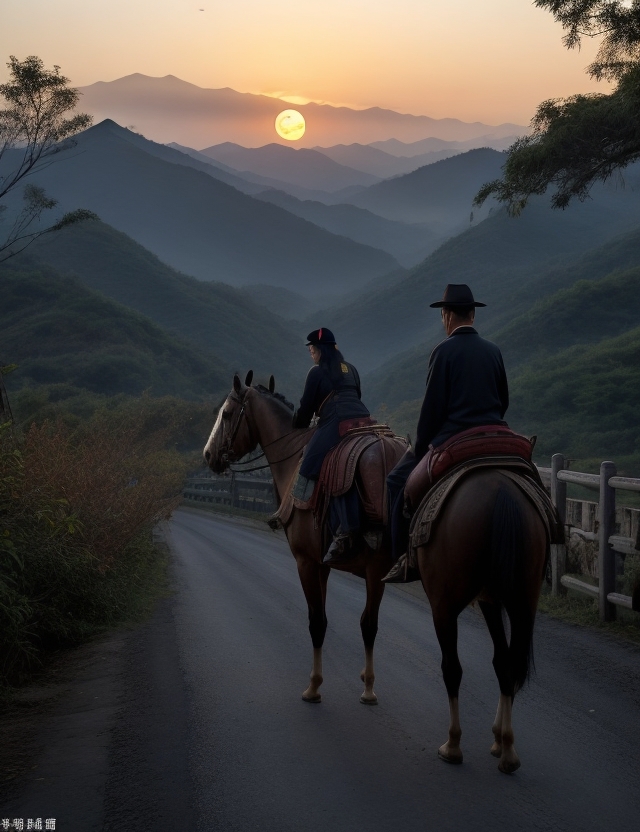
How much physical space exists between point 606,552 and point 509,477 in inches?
204

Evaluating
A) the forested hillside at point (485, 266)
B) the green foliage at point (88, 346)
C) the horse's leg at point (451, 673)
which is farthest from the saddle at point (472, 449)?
the forested hillside at point (485, 266)

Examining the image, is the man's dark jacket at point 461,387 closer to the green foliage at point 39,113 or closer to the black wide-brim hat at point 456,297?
the black wide-brim hat at point 456,297

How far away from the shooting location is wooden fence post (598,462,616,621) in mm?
9438

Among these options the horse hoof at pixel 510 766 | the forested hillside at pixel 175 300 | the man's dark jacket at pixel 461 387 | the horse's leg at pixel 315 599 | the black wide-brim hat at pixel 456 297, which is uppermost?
the forested hillside at pixel 175 300

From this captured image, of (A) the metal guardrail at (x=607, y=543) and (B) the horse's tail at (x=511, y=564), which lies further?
(A) the metal guardrail at (x=607, y=543)

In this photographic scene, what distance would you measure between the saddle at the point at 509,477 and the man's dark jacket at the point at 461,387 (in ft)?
1.07

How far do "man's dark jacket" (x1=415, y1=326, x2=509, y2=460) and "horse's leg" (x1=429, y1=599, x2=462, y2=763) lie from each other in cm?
110

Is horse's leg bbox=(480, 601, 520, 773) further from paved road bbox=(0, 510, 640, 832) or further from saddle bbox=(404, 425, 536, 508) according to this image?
saddle bbox=(404, 425, 536, 508)

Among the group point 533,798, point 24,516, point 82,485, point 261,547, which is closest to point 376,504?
point 533,798

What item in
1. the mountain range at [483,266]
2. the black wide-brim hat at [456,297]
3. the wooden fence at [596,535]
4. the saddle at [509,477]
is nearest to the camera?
the saddle at [509,477]

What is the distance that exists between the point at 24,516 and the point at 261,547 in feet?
41.3

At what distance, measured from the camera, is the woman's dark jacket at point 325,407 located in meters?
6.87

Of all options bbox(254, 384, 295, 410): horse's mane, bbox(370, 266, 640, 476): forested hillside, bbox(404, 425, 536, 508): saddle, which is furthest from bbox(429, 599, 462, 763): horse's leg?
bbox(370, 266, 640, 476): forested hillside

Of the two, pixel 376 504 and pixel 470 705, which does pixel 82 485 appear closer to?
pixel 376 504
